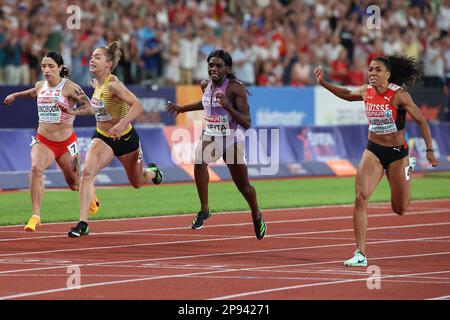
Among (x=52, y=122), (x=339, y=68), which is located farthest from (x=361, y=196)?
(x=339, y=68)

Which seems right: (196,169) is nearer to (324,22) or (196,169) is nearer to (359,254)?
(359,254)

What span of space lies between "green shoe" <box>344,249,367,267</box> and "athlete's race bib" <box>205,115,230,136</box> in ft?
11.3

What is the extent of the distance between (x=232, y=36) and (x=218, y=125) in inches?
643

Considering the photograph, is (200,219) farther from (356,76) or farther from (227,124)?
(356,76)

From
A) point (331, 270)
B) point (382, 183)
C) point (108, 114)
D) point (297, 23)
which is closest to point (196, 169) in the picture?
point (108, 114)

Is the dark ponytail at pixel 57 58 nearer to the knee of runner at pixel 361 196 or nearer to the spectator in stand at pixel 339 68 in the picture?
the knee of runner at pixel 361 196

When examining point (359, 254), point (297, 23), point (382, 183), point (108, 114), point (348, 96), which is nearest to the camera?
point (359, 254)

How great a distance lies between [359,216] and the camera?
42.8ft

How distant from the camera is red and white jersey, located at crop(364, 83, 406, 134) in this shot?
13.4 m

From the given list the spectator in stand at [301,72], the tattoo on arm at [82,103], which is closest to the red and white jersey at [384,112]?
the tattoo on arm at [82,103]

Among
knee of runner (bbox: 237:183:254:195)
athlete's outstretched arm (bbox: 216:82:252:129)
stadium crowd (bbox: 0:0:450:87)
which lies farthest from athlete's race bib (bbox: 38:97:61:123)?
stadium crowd (bbox: 0:0:450:87)

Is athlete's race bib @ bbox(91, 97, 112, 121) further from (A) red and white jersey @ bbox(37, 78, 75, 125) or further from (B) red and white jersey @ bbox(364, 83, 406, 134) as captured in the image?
(B) red and white jersey @ bbox(364, 83, 406, 134)

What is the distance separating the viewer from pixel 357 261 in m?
12.8

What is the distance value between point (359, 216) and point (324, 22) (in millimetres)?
22600
